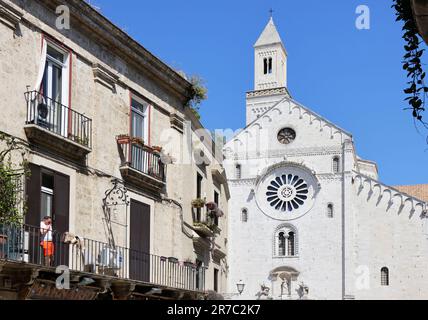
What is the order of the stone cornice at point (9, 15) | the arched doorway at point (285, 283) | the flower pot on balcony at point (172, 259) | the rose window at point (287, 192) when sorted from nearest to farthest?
the stone cornice at point (9, 15) < the flower pot on balcony at point (172, 259) < the arched doorway at point (285, 283) < the rose window at point (287, 192)

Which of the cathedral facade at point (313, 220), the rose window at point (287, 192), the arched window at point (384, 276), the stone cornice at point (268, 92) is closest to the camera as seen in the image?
the arched window at point (384, 276)

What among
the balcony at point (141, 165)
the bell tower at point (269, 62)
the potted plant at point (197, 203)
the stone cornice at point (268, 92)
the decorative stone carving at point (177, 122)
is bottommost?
the potted plant at point (197, 203)

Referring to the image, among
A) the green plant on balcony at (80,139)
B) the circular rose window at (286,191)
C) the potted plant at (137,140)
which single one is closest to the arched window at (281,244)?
the circular rose window at (286,191)

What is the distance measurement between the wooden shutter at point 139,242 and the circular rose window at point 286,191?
114ft

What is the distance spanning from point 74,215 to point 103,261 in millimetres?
1221

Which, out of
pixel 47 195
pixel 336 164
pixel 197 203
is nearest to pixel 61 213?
pixel 47 195

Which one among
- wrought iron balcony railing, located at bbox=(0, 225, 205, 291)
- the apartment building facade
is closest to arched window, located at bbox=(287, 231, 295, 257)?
the apartment building facade

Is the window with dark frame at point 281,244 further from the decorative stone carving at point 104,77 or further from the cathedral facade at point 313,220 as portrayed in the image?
the decorative stone carving at point 104,77

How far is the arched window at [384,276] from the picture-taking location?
166 feet

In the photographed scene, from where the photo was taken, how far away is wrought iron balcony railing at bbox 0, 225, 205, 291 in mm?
13867

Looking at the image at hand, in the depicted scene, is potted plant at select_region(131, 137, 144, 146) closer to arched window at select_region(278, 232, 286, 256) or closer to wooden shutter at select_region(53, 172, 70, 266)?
wooden shutter at select_region(53, 172, 70, 266)

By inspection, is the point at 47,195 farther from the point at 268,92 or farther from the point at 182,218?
the point at 268,92

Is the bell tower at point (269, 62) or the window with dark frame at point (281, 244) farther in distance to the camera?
the bell tower at point (269, 62)
